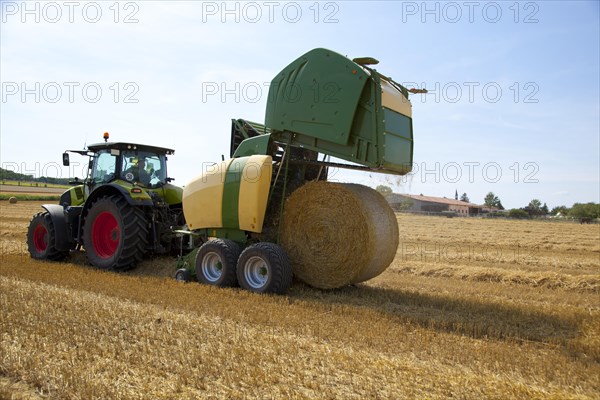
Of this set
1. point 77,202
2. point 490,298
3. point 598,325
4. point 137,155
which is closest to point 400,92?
point 490,298

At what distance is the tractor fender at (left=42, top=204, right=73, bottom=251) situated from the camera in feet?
32.5

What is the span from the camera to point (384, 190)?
27.8 ft

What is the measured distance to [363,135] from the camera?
22.2ft

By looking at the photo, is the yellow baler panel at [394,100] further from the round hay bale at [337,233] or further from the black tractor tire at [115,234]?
the black tractor tire at [115,234]

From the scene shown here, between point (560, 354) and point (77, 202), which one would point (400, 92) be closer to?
point (560, 354)

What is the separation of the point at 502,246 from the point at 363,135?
1218 cm

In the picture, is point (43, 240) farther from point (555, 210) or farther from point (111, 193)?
point (555, 210)

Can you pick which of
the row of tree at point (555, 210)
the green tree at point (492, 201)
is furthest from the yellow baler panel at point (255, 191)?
the green tree at point (492, 201)

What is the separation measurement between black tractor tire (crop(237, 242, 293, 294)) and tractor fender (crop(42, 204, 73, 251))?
182 inches

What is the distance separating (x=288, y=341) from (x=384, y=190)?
4556 mm

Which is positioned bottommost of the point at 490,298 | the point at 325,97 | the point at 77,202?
the point at 490,298

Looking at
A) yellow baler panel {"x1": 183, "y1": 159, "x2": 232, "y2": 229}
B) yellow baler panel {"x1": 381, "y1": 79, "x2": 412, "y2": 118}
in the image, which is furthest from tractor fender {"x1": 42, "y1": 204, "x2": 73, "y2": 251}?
yellow baler panel {"x1": 381, "y1": 79, "x2": 412, "y2": 118}

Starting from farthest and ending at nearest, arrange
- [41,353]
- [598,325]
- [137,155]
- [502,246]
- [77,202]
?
[502,246]
[77,202]
[137,155]
[598,325]
[41,353]

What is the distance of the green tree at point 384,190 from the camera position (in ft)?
27.0
